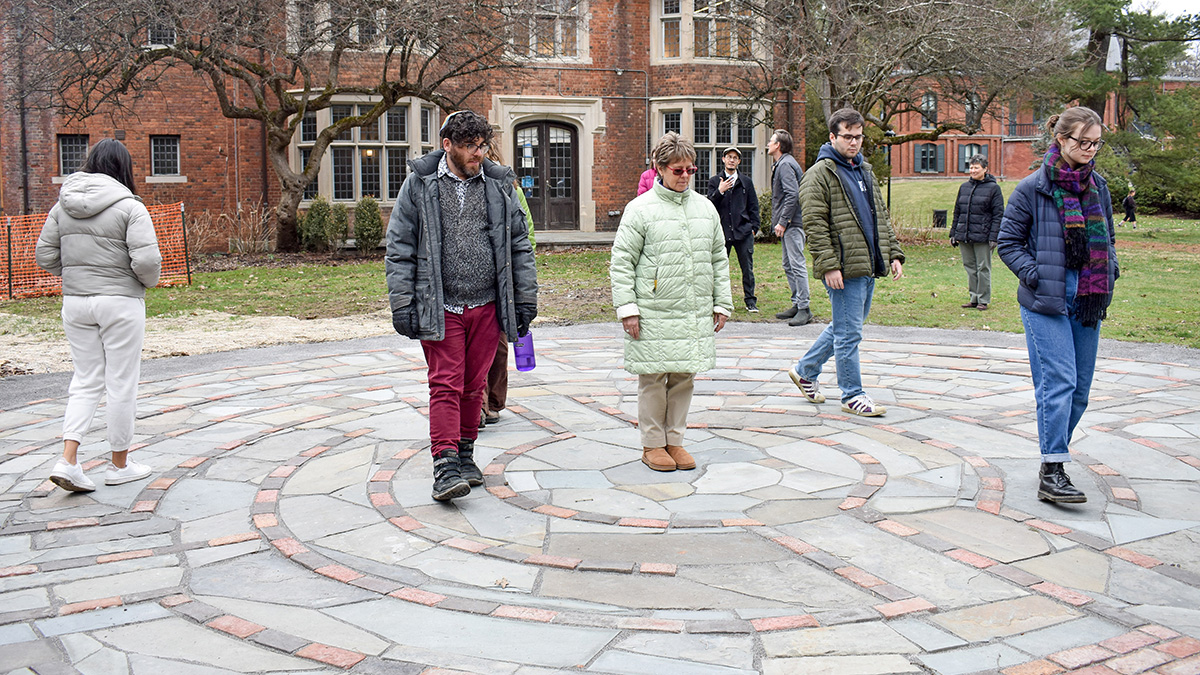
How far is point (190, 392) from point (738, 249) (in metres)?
6.41

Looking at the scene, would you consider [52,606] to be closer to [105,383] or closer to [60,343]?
[105,383]

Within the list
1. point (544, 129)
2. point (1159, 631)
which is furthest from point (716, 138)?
point (1159, 631)

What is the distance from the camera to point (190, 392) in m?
8.04

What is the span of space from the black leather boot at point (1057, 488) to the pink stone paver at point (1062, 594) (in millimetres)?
1037

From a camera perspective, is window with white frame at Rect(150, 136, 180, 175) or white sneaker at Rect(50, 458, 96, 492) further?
window with white frame at Rect(150, 136, 180, 175)

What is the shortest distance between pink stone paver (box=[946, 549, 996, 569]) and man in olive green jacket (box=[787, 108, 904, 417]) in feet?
8.39

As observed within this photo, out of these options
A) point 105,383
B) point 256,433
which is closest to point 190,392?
point 256,433

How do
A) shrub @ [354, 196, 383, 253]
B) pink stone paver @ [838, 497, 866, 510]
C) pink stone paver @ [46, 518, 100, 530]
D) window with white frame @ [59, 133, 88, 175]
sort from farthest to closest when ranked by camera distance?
window with white frame @ [59, 133, 88, 175]
shrub @ [354, 196, 383, 253]
pink stone paver @ [838, 497, 866, 510]
pink stone paver @ [46, 518, 100, 530]

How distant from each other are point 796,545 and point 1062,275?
1912mm

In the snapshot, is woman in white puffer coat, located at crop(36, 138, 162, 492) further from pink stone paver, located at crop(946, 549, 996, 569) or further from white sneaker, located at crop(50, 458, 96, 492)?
pink stone paver, located at crop(946, 549, 996, 569)

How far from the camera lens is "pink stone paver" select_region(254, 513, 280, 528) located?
4.85 meters

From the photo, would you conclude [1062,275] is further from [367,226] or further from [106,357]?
[367,226]

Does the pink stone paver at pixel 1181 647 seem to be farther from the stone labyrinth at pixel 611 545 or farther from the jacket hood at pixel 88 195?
the jacket hood at pixel 88 195

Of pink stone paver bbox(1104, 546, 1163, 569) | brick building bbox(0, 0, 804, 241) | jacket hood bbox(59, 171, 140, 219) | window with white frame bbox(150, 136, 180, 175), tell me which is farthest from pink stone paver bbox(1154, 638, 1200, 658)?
window with white frame bbox(150, 136, 180, 175)
